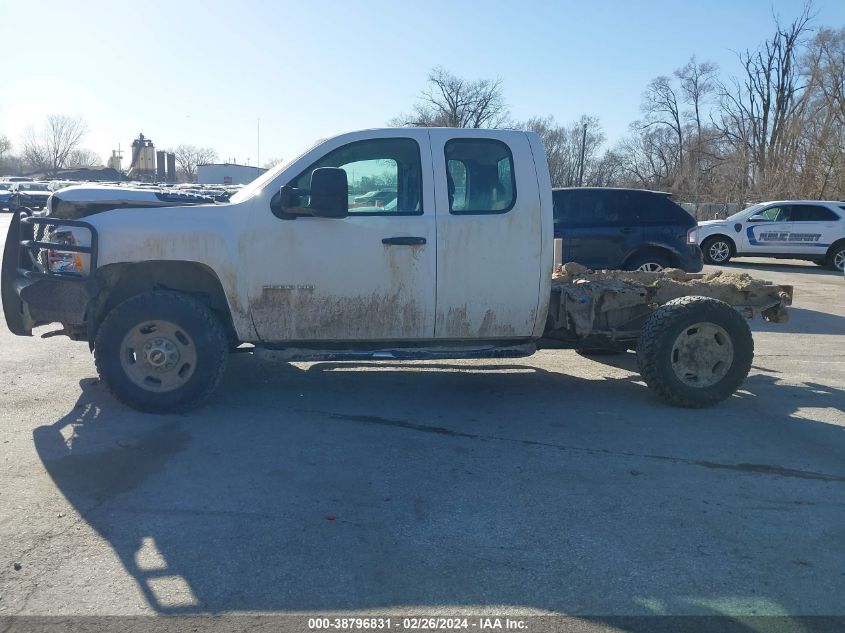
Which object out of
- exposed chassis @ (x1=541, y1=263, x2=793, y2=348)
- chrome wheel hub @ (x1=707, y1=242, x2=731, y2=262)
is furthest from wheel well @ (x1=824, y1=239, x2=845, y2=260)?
exposed chassis @ (x1=541, y1=263, x2=793, y2=348)

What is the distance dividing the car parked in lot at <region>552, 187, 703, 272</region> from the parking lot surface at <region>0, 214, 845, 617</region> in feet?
14.3

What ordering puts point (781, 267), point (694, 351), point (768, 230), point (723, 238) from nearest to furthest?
point (694, 351)
point (768, 230)
point (723, 238)
point (781, 267)

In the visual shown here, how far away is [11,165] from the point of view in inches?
4210

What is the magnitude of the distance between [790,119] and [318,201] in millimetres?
47126

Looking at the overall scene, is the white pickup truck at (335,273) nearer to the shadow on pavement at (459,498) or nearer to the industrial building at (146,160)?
the shadow on pavement at (459,498)

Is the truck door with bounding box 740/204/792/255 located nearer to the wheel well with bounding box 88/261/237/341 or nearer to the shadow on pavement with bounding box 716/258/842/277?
the shadow on pavement with bounding box 716/258/842/277

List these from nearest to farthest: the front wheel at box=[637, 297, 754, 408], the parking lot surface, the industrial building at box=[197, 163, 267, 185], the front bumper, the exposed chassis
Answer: the parking lot surface < the front bumper < the front wheel at box=[637, 297, 754, 408] < the exposed chassis < the industrial building at box=[197, 163, 267, 185]

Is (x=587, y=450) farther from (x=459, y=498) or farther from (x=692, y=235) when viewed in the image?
(x=692, y=235)

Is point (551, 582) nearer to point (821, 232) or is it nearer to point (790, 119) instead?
point (821, 232)

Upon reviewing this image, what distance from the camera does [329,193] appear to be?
213 inches

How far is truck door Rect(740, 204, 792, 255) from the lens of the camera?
19.4m

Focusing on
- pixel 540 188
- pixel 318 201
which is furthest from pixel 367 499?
pixel 540 188

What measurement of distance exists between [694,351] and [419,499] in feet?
9.80

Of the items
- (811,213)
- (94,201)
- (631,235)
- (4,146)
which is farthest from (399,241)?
(4,146)
